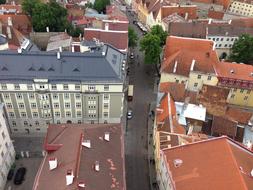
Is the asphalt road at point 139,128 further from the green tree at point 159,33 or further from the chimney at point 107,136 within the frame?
the chimney at point 107,136

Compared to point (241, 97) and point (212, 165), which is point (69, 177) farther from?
point (241, 97)

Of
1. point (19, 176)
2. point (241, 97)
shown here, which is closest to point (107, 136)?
point (19, 176)

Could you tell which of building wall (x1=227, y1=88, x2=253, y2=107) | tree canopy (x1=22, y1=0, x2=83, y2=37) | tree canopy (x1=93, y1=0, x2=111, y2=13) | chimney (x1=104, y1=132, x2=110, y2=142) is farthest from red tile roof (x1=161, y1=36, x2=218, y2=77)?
tree canopy (x1=93, y1=0, x2=111, y2=13)

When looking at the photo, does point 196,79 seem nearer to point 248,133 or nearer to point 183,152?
point 248,133

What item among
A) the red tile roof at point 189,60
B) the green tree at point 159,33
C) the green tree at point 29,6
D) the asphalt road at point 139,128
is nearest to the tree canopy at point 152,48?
the asphalt road at point 139,128

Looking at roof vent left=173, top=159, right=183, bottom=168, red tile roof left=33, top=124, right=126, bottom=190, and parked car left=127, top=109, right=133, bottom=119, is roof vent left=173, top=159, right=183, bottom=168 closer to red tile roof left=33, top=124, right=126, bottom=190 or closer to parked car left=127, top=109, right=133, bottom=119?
red tile roof left=33, top=124, right=126, bottom=190

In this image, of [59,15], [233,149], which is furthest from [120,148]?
[59,15]
